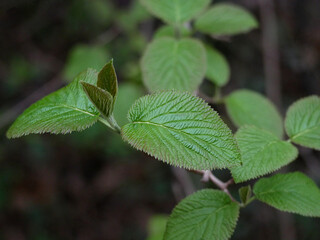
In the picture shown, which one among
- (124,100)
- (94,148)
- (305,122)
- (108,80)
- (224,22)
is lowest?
(94,148)

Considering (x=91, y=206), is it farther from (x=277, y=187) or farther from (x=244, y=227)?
(x=277, y=187)

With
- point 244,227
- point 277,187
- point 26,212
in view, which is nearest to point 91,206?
point 26,212

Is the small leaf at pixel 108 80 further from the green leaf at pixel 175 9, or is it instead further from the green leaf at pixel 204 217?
the green leaf at pixel 175 9

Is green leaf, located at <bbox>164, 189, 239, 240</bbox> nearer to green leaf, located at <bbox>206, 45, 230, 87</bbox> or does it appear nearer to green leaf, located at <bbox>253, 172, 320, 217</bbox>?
green leaf, located at <bbox>253, 172, 320, 217</bbox>

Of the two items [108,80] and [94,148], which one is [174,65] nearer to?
[108,80]

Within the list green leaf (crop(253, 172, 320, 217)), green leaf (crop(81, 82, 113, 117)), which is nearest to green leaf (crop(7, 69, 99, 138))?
green leaf (crop(81, 82, 113, 117))

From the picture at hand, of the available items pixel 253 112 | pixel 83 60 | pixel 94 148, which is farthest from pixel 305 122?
pixel 94 148
